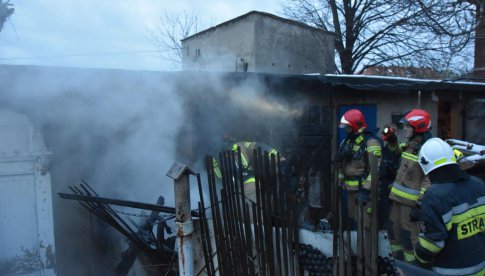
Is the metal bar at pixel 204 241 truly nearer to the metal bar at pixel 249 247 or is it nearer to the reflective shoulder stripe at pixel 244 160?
the metal bar at pixel 249 247

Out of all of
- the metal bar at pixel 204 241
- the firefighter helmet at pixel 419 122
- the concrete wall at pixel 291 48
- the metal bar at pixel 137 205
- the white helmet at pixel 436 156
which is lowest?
the metal bar at pixel 204 241

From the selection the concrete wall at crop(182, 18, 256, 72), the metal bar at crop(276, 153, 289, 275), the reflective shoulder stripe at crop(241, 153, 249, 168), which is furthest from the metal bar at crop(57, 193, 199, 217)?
the concrete wall at crop(182, 18, 256, 72)

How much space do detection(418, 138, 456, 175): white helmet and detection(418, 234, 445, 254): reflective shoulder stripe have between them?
1.59 feet

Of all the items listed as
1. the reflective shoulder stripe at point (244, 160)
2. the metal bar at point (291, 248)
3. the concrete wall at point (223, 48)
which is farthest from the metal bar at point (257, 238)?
the concrete wall at point (223, 48)

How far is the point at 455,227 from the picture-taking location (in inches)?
91.3

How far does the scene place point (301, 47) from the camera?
13.8 m

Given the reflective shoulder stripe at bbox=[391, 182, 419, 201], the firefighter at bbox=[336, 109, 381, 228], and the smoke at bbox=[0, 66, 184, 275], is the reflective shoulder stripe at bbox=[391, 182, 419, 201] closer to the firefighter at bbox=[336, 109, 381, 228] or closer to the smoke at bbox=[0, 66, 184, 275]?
Answer: the firefighter at bbox=[336, 109, 381, 228]

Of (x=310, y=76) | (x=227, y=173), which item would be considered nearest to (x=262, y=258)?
(x=227, y=173)

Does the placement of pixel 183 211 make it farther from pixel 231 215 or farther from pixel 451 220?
pixel 451 220

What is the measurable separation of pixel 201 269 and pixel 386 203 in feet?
10.2

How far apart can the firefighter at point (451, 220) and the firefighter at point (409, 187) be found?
1529mm

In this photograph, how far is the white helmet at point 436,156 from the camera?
2.42 m

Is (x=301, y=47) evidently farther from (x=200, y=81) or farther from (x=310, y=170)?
(x=200, y=81)

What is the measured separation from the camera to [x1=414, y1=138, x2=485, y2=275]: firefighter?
7.50 feet
